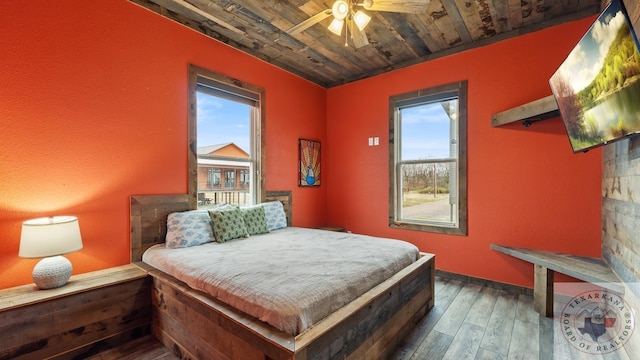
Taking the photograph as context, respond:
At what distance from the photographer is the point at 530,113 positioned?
254cm

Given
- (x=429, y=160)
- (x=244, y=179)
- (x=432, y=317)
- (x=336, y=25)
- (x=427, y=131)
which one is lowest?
(x=432, y=317)

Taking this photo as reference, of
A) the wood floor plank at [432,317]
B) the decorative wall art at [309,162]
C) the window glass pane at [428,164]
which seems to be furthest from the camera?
the decorative wall art at [309,162]

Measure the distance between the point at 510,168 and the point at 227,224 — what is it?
10.3ft

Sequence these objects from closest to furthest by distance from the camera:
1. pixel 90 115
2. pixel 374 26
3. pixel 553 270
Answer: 1. pixel 90 115
2. pixel 553 270
3. pixel 374 26

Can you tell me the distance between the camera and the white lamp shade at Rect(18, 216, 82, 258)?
176 centimetres

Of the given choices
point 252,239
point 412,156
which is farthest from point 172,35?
point 412,156

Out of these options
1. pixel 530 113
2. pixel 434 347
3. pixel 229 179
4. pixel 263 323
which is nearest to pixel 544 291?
pixel 434 347

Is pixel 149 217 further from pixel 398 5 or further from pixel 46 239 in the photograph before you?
pixel 398 5

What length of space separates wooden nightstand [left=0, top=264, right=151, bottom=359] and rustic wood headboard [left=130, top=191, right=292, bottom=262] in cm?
28

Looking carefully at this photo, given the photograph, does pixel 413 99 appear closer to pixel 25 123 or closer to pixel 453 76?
pixel 453 76

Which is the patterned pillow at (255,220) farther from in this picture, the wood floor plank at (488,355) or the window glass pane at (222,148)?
the wood floor plank at (488,355)

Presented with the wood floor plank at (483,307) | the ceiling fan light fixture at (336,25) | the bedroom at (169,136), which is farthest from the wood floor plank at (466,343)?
the ceiling fan light fixture at (336,25)

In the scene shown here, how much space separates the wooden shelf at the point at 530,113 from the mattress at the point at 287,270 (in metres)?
1.72

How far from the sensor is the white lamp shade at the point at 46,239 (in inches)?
69.2
